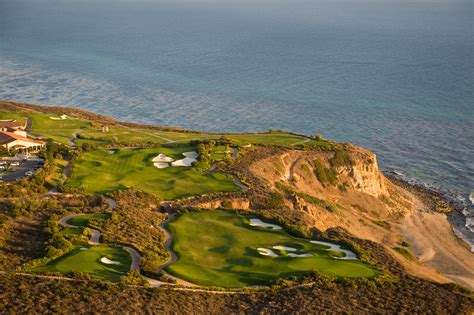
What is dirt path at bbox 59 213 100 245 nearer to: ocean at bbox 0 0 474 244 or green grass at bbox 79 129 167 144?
green grass at bbox 79 129 167 144

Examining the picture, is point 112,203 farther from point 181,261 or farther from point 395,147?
point 395,147

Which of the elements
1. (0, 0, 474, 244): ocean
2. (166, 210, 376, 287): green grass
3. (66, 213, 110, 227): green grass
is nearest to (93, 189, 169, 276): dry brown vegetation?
(66, 213, 110, 227): green grass

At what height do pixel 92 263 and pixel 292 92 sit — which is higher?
pixel 292 92

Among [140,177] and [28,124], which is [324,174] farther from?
[28,124]

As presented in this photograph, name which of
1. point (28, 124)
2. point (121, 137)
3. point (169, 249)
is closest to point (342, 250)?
point (169, 249)

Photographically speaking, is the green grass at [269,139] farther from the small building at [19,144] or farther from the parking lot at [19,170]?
the parking lot at [19,170]

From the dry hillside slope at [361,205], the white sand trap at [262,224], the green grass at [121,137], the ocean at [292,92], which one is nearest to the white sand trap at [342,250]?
the white sand trap at [262,224]
